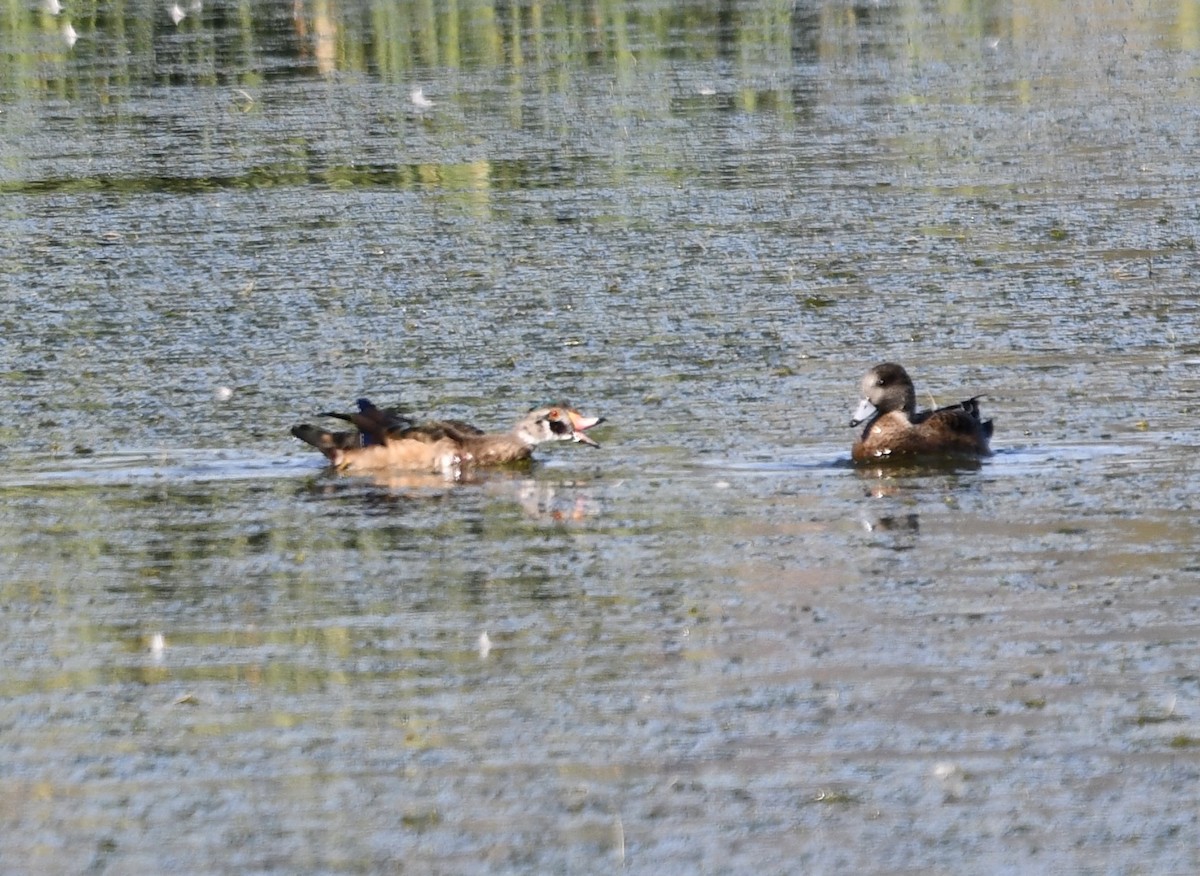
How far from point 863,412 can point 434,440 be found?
1.89 m

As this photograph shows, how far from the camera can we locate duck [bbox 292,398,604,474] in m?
11.0

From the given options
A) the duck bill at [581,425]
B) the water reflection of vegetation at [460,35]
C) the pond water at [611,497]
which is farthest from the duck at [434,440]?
the water reflection of vegetation at [460,35]

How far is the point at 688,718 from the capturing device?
7.09 metres

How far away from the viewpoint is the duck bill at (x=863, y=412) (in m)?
11.2

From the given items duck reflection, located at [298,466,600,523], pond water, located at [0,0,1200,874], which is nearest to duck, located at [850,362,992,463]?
pond water, located at [0,0,1200,874]

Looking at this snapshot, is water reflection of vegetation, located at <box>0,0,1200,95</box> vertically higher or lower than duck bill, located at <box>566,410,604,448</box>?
higher

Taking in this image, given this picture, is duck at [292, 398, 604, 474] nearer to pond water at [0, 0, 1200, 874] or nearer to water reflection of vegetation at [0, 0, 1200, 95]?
pond water at [0, 0, 1200, 874]

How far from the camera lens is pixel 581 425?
36.2 feet

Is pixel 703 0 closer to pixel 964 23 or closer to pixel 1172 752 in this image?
pixel 964 23

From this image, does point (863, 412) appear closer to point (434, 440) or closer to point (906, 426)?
point (906, 426)

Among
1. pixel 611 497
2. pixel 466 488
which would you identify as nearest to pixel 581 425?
pixel 466 488

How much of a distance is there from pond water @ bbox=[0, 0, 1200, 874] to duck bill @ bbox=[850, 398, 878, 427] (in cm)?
27

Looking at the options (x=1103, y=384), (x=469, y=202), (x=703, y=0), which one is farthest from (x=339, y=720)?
(x=703, y=0)

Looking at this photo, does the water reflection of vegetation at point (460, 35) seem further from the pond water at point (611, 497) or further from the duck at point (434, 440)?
the duck at point (434, 440)
